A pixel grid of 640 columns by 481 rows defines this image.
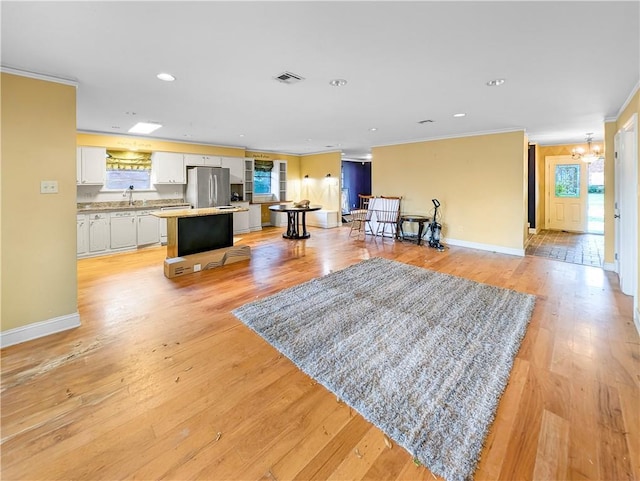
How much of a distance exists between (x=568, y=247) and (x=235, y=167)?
828cm

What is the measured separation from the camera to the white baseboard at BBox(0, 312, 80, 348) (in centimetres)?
264

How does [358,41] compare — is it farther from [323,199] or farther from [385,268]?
[323,199]

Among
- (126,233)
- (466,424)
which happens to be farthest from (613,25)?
(126,233)

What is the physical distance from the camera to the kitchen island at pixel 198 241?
4.64 metres

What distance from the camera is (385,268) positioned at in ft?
16.0

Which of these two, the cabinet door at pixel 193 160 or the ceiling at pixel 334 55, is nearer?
the ceiling at pixel 334 55

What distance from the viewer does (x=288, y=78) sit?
3041mm

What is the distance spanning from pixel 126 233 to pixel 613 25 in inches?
293

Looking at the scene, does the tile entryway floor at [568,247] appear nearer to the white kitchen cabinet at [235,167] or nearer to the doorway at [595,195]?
the doorway at [595,195]

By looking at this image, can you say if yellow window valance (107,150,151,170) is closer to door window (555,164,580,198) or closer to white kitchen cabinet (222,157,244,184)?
white kitchen cabinet (222,157,244,184)

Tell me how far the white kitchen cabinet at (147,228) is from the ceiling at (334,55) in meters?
2.29

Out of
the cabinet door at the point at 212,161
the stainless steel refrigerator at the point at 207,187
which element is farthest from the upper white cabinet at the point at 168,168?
the cabinet door at the point at 212,161

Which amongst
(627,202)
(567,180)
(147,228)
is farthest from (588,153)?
(147,228)

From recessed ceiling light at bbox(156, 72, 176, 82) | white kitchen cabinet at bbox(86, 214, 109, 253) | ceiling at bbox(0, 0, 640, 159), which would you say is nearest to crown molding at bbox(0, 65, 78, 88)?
ceiling at bbox(0, 0, 640, 159)
